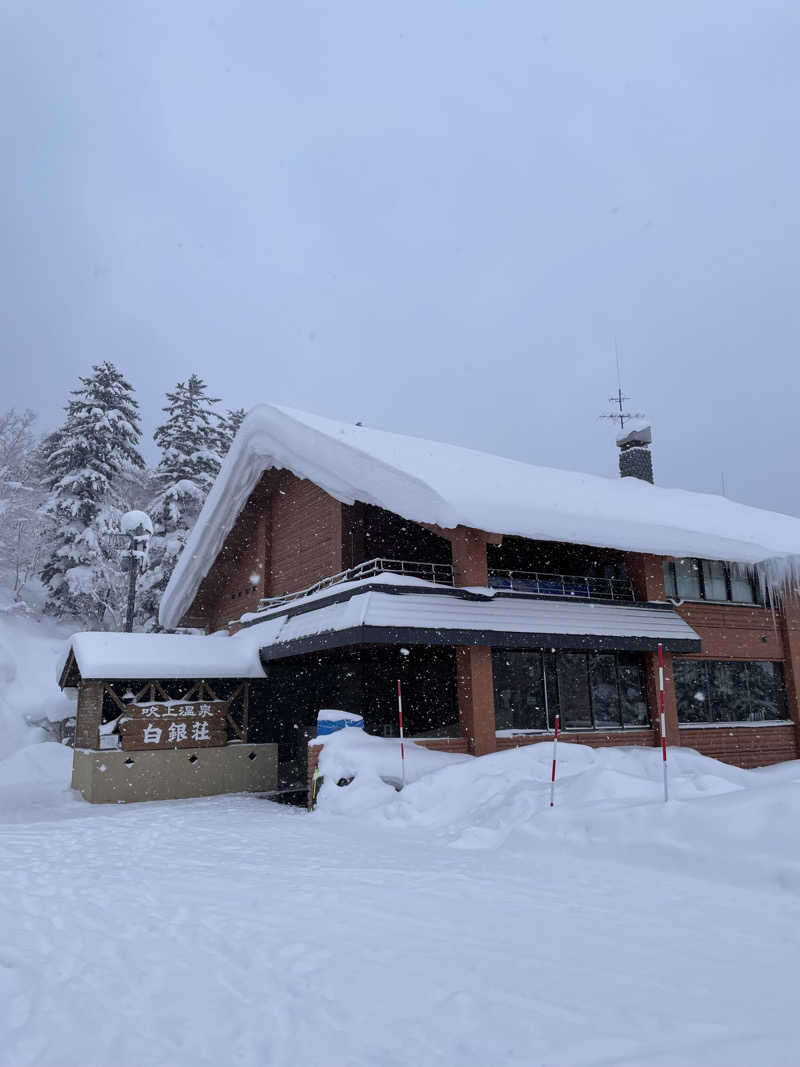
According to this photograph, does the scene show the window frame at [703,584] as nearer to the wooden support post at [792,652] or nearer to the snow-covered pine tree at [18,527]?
the wooden support post at [792,652]

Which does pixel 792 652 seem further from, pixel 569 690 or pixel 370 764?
pixel 370 764

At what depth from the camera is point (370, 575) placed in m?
15.0

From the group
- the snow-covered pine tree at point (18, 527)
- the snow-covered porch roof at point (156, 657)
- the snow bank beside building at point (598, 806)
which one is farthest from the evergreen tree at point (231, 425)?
the snow bank beside building at point (598, 806)

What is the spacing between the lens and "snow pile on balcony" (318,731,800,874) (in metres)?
5.88

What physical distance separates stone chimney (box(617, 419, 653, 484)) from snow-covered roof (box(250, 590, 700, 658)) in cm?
805

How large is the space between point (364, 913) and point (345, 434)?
11.4m

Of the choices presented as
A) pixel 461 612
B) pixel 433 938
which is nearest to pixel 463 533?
pixel 461 612

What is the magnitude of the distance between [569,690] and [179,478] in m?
22.0

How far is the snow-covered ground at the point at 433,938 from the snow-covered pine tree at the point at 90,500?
23.2 metres

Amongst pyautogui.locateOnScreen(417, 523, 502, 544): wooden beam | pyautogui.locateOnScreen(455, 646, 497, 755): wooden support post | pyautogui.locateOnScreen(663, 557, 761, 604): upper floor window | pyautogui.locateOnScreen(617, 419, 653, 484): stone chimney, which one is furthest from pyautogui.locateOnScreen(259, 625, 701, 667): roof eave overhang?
pyautogui.locateOnScreen(617, 419, 653, 484): stone chimney

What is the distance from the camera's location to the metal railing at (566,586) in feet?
49.0

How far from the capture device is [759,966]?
13.1ft

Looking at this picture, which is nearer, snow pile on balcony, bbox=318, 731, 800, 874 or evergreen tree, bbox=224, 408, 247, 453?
snow pile on balcony, bbox=318, 731, 800, 874

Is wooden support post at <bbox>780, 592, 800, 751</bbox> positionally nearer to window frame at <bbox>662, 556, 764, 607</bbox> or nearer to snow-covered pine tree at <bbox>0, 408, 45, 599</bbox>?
window frame at <bbox>662, 556, 764, 607</bbox>
